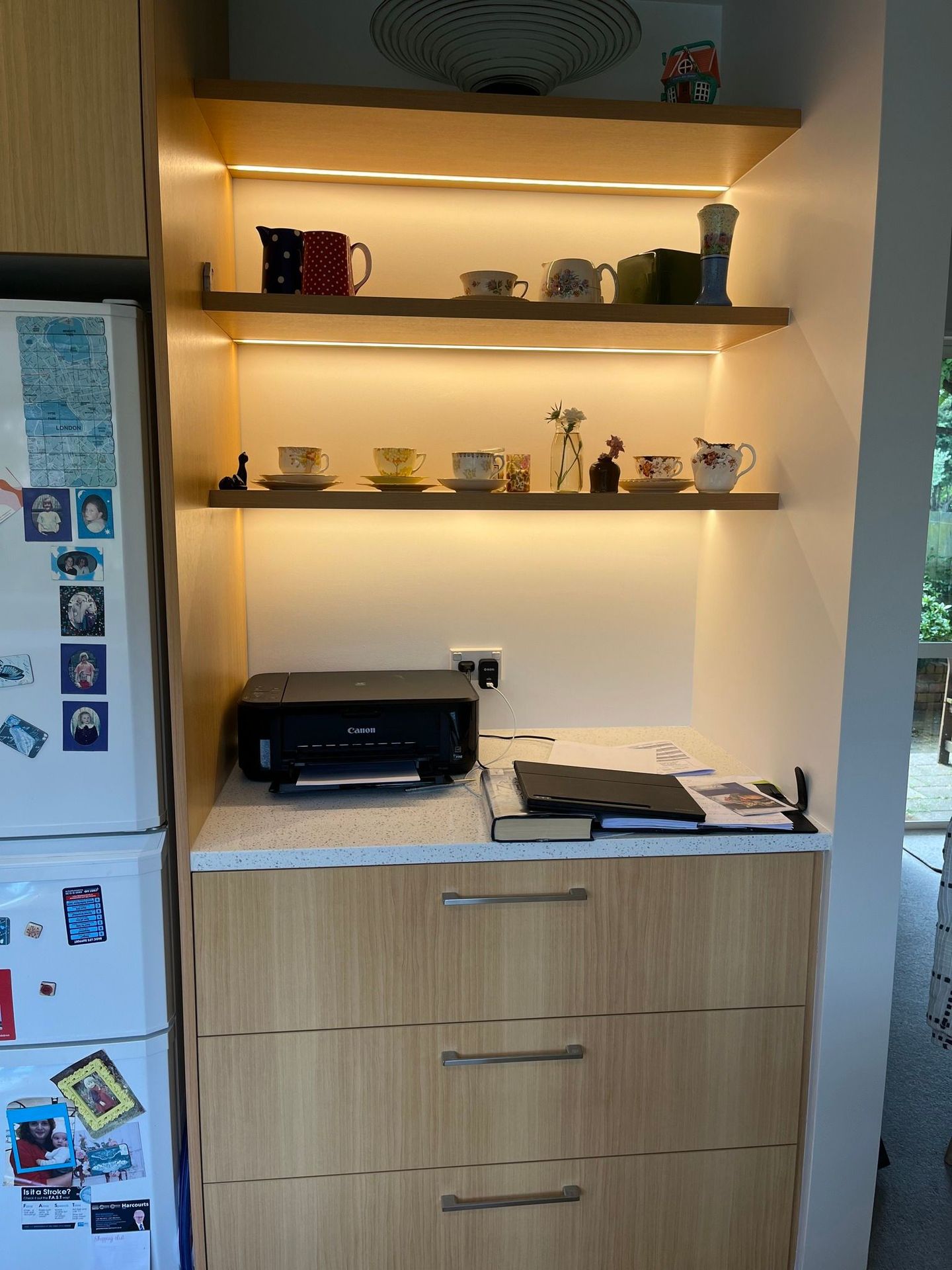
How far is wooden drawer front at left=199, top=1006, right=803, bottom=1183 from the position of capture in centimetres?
153

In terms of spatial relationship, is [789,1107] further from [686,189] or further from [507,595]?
[686,189]

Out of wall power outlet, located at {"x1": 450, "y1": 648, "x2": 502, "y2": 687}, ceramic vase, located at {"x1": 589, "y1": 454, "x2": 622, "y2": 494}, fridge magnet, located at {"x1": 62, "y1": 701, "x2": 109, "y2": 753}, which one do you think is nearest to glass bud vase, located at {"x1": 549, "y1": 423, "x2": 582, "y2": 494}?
ceramic vase, located at {"x1": 589, "y1": 454, "x2": 622, "y2": 494}

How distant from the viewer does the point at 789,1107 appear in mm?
1651

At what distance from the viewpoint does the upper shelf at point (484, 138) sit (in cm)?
155

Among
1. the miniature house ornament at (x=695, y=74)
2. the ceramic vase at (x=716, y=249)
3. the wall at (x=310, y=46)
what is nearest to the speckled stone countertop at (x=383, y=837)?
the ceramic vase at (x=716, y=249)

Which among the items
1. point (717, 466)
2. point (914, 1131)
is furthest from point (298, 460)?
point (914, 1131)

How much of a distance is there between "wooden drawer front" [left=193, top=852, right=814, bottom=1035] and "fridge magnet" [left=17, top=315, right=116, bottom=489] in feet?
2.22

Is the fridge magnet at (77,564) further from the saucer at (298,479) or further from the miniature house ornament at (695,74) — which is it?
the miniature house ornament at (695,74)

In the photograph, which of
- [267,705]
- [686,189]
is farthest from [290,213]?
[267,705]

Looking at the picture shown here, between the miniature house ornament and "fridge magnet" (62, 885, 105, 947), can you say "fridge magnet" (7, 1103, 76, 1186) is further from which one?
the miniature house ornament

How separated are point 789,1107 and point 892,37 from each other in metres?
1.80

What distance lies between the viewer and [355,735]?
5.65 feet

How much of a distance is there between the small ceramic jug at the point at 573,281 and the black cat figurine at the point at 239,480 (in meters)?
0.67

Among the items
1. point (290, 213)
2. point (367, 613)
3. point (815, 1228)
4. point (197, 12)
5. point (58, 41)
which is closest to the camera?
point (58, 41)
